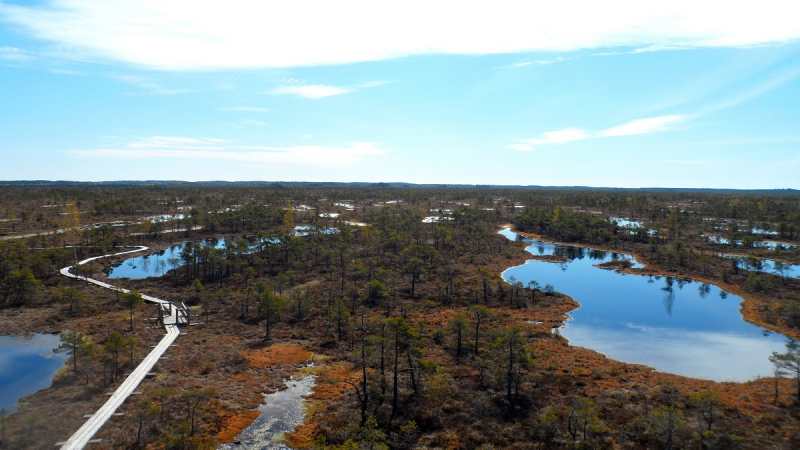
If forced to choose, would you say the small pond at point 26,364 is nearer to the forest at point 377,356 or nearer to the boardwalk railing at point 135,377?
the forest at point 377,356

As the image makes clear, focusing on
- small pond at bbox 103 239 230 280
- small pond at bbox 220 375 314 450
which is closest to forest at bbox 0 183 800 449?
small pond at bbox 220 375 314 450

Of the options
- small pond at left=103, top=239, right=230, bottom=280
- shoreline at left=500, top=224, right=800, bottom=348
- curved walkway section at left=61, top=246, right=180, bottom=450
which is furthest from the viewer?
small pond at left=103, top=239, right=230, bottom=280

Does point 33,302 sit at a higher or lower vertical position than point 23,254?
lower

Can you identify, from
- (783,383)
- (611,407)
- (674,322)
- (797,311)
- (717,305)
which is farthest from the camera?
(717,305)

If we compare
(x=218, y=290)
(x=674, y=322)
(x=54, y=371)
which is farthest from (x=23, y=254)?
(x=674, y=322)

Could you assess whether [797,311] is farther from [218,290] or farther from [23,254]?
[23,254]

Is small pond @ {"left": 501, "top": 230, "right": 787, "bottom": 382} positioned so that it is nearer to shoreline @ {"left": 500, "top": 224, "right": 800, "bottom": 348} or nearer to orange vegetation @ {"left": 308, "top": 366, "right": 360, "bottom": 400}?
shoreline @ {"left": 500, "top": 224, "right": 800, "bottom": 348}

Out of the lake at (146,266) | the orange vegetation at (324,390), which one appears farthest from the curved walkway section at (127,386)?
the lake at (146,266)
